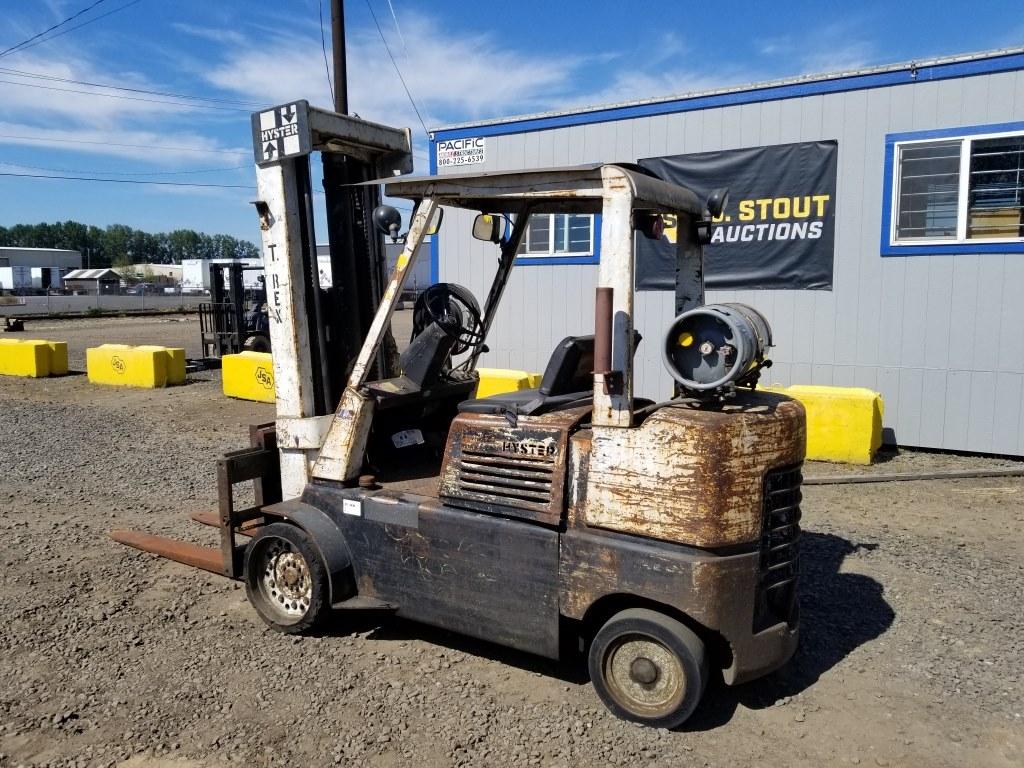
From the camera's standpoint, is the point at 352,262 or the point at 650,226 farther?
the point at 352,262

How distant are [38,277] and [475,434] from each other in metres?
79.5

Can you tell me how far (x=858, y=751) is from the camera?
3.62 m

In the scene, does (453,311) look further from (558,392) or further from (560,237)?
(560,237)

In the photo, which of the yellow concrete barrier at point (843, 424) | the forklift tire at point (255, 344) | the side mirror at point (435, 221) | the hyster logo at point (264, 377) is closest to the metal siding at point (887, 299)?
the yellow concrete barrier at point (843, 424)

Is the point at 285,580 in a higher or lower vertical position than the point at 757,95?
lower

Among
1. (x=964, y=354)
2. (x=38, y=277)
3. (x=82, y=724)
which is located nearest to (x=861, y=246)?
(x=964, y=354)

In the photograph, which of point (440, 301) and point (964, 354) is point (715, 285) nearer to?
point (964, 354)

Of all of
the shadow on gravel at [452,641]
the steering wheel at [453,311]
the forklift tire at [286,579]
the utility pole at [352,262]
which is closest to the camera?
the shadow on gravel at [452,641]

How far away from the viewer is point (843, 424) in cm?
887

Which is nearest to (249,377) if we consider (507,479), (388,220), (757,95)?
(757,95)

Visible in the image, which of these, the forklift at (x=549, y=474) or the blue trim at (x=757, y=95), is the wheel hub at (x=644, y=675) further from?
the blue trim at (x=757, y=95)

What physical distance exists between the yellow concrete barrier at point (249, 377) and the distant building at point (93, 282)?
149 feet

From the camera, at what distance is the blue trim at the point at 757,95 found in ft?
29.1

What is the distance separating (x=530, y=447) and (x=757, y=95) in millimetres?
7750
